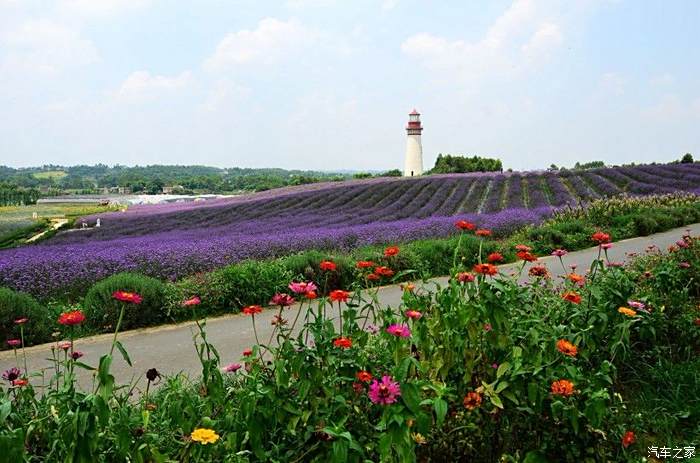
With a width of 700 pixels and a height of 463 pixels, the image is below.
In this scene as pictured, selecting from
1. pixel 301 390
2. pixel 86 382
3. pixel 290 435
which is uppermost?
pixel 301 390

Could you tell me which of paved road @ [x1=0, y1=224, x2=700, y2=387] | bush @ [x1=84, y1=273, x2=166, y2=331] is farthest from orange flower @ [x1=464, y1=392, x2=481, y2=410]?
bush @ [x1=84, y1=273, x2=166, y2=331]

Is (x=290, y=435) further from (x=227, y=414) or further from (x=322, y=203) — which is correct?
(x=322, y=203)

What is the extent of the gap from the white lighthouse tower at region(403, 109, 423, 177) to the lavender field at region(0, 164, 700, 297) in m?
22.5

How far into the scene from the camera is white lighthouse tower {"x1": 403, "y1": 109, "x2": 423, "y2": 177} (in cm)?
5512

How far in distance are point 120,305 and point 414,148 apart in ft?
167

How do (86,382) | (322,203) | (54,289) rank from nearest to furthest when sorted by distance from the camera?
(86,382) < (54,289) < (322,203)

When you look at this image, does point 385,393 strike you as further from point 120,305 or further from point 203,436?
point 120,305

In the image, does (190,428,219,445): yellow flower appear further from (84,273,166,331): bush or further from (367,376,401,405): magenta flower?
(84,273,166,331): bush

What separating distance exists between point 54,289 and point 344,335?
248 inches

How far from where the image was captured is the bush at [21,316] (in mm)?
6094

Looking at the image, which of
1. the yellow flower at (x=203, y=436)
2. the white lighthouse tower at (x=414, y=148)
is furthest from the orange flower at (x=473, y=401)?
the white lighthouse tower at (x=414, y=148)

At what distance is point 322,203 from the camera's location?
986 inches

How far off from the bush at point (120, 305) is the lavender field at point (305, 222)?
1524 mm

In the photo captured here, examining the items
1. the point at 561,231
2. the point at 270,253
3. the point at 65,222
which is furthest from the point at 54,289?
the point at 65,222
